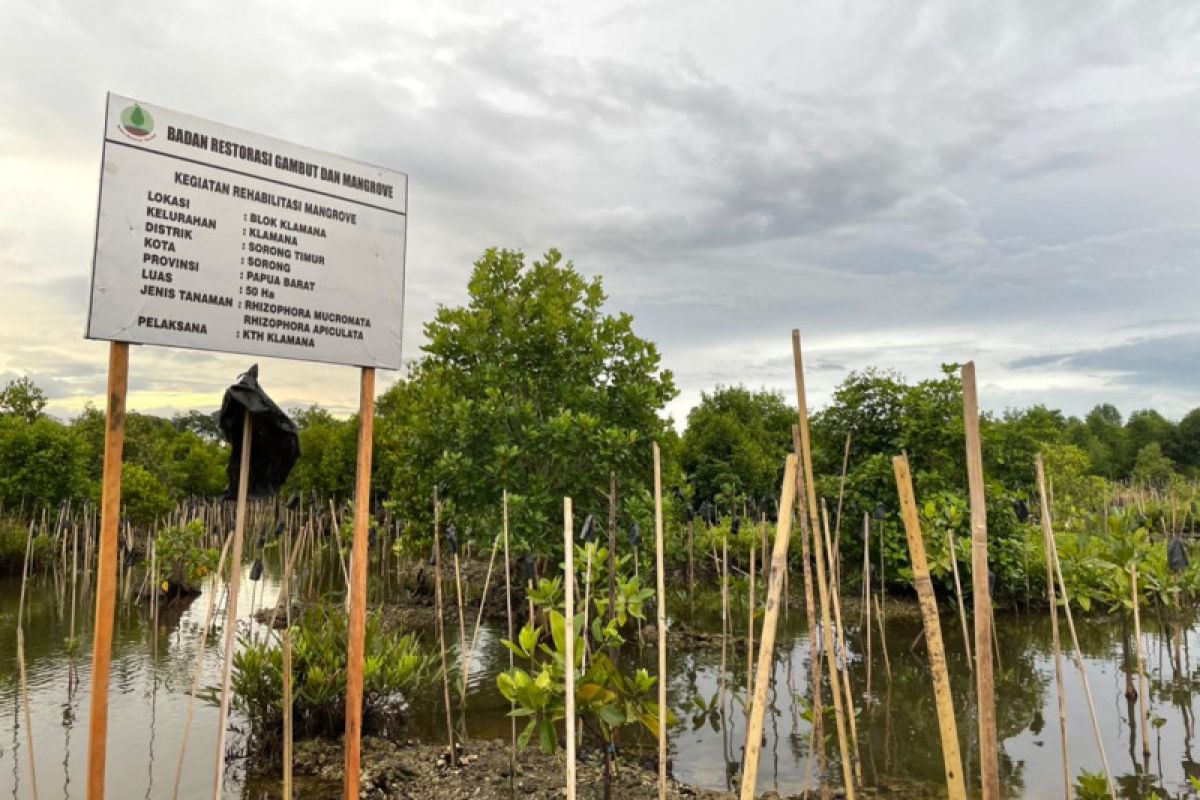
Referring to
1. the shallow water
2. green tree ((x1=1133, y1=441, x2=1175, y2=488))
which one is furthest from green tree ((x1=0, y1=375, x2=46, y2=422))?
green tree ((x1=1133, y1=441, x2=1175, y2=488))

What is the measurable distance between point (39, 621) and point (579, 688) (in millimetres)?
10678

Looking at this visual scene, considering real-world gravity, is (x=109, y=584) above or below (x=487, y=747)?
above

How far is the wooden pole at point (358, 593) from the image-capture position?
3727mm

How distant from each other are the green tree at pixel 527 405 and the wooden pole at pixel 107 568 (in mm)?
6242

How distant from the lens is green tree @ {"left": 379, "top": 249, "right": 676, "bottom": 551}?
9797 millimetres

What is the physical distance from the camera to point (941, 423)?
39.4ft

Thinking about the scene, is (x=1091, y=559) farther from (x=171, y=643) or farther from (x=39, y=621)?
(x=39, y=621)

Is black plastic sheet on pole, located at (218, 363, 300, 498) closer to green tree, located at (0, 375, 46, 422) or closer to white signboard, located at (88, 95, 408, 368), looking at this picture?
white signboard, located at (88, 95, 408, 368)

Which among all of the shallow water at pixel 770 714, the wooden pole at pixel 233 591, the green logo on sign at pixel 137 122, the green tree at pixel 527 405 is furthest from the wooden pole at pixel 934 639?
the green tree at pixel 527 405

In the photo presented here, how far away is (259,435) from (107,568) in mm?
934

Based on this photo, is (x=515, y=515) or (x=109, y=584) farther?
(x=515, y=515)

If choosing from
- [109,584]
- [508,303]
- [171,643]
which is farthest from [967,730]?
[171,643]

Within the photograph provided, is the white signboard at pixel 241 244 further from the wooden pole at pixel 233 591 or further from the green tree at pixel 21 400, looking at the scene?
the green tree at pixel 21 400

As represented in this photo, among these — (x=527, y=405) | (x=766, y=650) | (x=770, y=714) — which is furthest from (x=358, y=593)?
(x=527, y=405)
